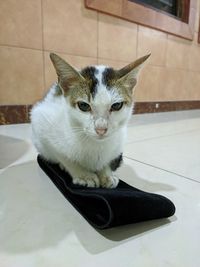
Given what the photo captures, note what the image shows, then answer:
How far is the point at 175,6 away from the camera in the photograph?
2.69 metres

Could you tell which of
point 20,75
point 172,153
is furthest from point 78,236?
point 20,75

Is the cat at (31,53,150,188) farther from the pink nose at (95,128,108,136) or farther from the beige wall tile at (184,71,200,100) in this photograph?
the beige wall tile at (184,71,200,100)

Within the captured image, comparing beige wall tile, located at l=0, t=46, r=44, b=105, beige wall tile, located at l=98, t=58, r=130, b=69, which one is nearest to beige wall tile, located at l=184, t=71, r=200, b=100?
beige wall tile, located at l=98, t=58, r=130, b=69

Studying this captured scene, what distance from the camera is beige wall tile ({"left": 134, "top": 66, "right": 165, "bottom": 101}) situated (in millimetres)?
2422

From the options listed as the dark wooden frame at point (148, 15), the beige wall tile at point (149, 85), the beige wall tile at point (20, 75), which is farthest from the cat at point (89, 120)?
the beige wall tile at point (149, 85)

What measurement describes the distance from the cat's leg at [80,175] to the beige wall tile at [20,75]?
114cm

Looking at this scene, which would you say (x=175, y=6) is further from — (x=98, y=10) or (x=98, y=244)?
(x=98, y=244)

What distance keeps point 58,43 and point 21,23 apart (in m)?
0.30

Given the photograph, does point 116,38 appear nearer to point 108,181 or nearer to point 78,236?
point 108,181

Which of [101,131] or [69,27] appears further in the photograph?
[69,27]

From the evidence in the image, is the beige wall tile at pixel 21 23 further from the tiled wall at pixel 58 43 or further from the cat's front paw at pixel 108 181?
the cat's front paw at pixel 108 181

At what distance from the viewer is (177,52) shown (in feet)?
9.09

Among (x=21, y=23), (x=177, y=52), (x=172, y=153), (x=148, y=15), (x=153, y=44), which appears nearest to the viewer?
(x=172, y=153)

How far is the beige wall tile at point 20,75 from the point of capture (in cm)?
159
